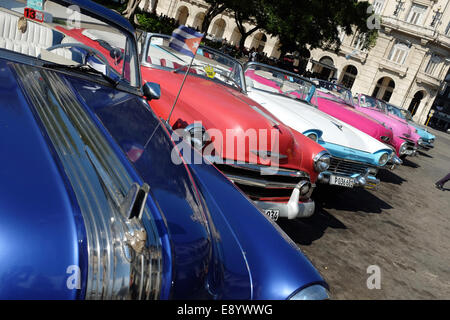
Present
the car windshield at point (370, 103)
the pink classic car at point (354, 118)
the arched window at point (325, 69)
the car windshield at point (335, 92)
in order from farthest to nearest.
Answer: the arched window at point (325, 69) → the car windshield at point (370, 103) → the car windshield at point (335, 92) → the pink classic car at point (354, 118)

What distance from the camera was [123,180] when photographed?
144cm

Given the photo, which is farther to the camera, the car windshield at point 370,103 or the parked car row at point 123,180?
the car windshield at point 370,103

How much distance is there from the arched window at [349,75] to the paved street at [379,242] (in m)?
39.6

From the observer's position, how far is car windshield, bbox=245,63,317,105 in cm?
603

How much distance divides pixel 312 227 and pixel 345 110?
14.1ft

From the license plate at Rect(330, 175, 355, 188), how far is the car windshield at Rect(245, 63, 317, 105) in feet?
6.58

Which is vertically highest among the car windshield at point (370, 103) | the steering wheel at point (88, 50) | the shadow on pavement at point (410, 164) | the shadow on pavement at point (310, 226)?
the car windshield at point (370, 103)

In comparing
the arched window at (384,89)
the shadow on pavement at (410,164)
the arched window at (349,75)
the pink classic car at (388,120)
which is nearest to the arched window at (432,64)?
the arched window at (384,89)

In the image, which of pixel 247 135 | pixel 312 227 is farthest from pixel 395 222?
pixel 247 135

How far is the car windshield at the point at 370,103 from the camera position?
11373 millimetres

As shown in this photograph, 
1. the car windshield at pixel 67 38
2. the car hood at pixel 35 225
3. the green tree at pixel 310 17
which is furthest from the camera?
the green tree at pixel 310 17

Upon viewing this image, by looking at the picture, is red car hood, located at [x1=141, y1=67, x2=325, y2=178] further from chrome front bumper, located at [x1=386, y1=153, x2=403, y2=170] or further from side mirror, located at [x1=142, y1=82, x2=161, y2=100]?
chrome front bumper, located at [x1=386, y1=153, x2=403, y2=170]

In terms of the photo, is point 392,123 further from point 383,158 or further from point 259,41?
point 259,41

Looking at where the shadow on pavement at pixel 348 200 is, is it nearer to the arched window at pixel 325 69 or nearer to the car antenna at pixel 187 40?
the car antenna at pixel 187 40
